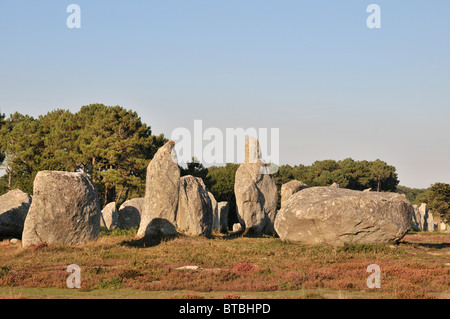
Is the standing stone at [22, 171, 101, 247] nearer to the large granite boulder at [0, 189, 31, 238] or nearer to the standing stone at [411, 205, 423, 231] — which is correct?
the large granite boulder at [0, 189, 31, 238]

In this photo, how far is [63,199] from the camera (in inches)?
1041

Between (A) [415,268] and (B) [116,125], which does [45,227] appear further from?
(B) [116,125]

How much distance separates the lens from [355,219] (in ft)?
86.6

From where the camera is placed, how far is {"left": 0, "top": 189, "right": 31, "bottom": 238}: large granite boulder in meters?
31.3

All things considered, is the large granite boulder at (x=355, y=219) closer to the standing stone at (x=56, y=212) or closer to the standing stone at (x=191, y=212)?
the standing stone at (x=191, y=212)

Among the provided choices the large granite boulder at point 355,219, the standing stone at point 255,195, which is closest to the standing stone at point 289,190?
the standing stone at point 255,195

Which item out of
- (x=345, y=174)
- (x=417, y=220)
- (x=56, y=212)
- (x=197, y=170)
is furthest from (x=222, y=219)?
(x=345, y=174)

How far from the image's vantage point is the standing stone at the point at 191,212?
3431 cm

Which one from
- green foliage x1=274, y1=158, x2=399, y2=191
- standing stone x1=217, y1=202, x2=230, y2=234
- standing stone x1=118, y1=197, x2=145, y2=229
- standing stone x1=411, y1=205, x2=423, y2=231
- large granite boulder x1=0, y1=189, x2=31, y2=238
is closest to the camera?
large granite boulder x1=0, y1=189, x2=31, y2=238

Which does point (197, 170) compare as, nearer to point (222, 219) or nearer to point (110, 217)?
point (222, 219)

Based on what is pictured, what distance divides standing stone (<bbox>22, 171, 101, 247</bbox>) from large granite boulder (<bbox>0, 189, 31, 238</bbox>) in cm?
546

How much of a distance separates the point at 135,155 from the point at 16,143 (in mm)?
14050

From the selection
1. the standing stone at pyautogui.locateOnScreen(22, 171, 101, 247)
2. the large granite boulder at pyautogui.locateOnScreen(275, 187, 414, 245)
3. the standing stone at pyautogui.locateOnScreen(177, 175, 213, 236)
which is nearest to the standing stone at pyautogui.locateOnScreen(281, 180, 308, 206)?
the standing stone at pyautogui.locateOnScreen(177, 175, 213, 236)

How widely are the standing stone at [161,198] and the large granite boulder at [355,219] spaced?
350 inches
